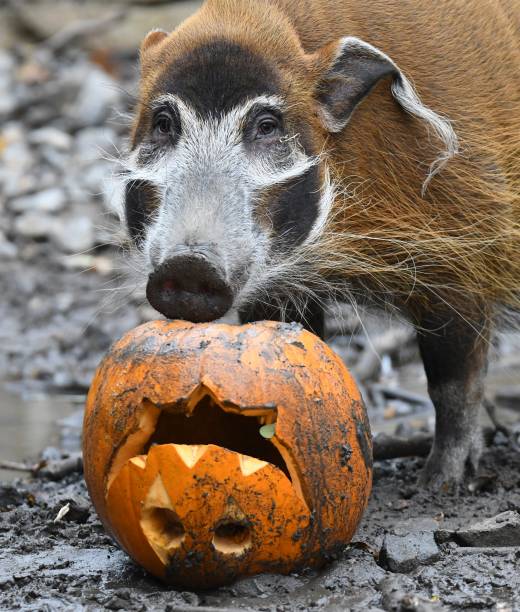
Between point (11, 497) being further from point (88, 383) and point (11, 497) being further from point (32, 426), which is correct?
point (88, 383)

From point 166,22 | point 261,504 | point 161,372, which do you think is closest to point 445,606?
point 261,504

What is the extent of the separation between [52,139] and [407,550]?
9.73 metres

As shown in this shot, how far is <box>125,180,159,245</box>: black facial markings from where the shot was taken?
4434 millimetres

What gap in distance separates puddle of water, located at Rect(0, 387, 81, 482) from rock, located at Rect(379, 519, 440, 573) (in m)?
2.11

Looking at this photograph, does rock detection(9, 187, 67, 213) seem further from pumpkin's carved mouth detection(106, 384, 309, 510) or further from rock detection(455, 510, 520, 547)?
rock detection(455, 510, 520, 547)

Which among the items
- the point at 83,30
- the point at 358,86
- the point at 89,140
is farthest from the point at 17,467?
the point at 83,30

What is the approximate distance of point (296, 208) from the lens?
4.32 m

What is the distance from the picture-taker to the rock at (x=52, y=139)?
12.2 meters

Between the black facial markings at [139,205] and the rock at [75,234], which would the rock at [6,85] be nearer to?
the rock at [75,234]

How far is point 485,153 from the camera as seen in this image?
178 inches

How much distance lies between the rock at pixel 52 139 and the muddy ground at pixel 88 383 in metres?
0.02

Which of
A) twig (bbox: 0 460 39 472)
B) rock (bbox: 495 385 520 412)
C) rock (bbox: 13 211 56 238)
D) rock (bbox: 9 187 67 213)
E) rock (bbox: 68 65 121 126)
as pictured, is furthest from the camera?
rock (bbox: 68 65 121 126)

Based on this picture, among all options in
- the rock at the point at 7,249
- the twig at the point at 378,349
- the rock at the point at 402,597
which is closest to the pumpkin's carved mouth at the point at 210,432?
the rock at the point at 402,597

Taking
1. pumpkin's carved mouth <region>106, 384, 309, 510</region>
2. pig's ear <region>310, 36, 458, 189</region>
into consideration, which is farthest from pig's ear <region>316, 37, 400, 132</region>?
pumpkin's carved mouth <region>106, 384, 309, 510</region>
